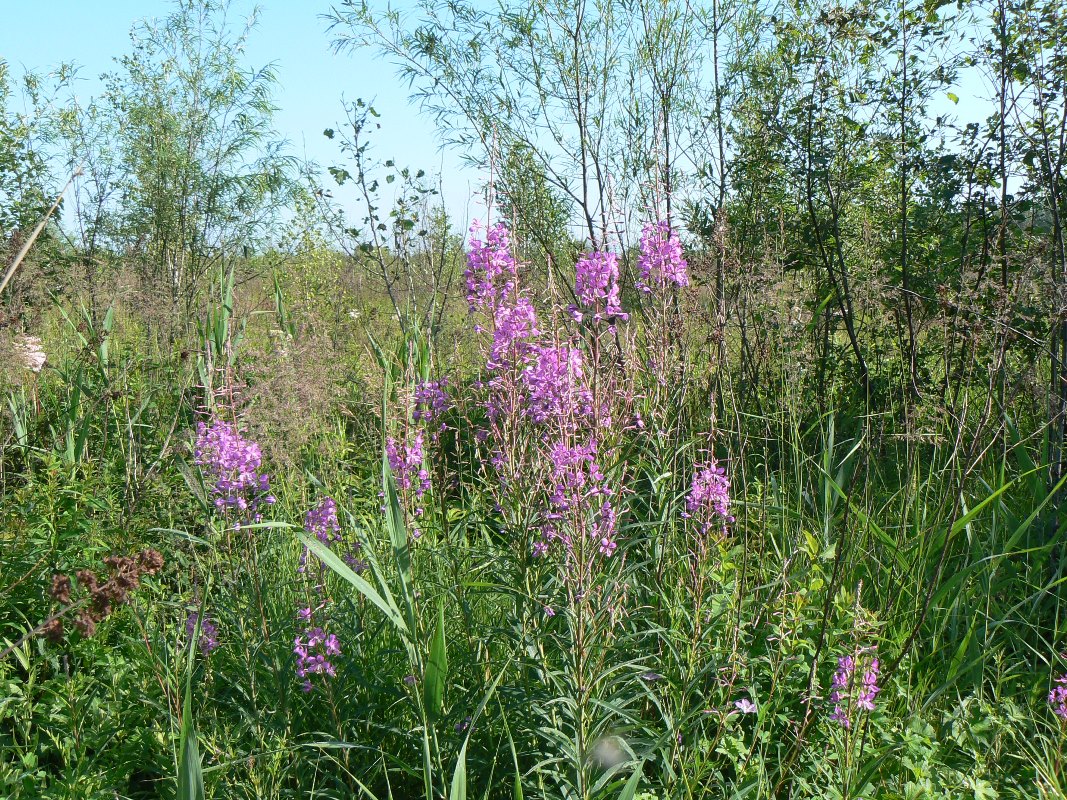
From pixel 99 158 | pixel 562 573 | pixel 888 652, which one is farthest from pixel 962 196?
pixel 99 158

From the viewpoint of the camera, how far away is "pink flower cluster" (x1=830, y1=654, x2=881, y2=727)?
Result: 1.83m

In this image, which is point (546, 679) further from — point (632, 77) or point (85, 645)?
point (632, 77)

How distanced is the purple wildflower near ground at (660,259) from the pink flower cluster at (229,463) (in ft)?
4.14

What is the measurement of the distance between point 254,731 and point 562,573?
0.93m

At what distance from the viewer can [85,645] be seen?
2.68 metres

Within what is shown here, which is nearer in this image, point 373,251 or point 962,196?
point 962,196

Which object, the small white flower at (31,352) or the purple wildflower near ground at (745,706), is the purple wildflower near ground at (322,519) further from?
the small white flower at (31,352)

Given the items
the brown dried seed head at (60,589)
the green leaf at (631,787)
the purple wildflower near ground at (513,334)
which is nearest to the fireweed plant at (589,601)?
the purple wildflower near ground at (513,334)

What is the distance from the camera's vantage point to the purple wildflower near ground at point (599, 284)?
7.51ft

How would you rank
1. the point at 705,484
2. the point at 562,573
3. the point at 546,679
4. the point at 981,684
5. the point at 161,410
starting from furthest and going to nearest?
the point at 161,410, the point at 981,684, the point at 705,484, the point at 546,679, the point at 562,573

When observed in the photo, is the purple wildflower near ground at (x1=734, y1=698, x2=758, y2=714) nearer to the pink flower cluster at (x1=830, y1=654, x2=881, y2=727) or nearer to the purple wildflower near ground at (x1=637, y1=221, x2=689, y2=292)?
the pink flower cluster at (x1=830, y1=654, x2=881, y2=727)

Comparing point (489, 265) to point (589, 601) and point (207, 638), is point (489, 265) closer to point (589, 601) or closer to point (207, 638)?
point (589, 601)

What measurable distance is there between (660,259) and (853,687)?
4.27 feet

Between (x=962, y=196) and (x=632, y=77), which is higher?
(x=632, y=77)
